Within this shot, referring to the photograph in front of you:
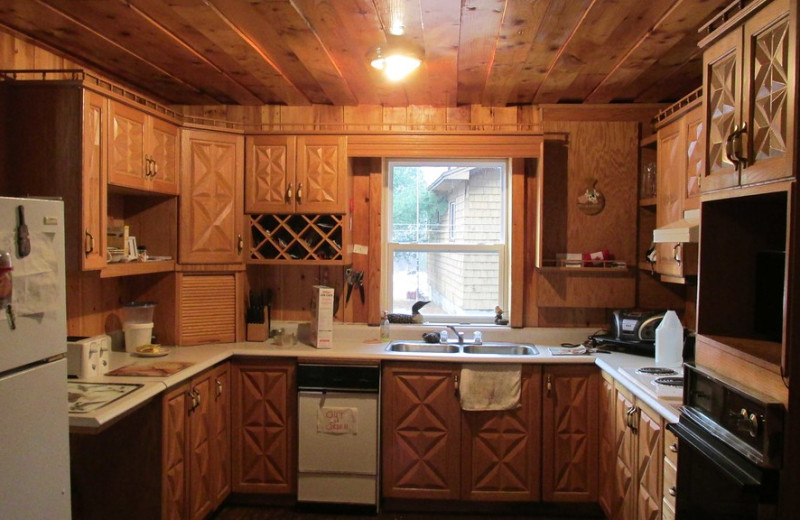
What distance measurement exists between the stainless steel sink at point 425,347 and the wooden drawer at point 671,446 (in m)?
1.45

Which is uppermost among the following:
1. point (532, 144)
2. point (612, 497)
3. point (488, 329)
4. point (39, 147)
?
point (532, 144)

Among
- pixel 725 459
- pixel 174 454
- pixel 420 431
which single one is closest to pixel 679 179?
pixel 725 459

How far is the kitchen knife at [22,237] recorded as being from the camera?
1.47 m

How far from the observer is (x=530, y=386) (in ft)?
9.88

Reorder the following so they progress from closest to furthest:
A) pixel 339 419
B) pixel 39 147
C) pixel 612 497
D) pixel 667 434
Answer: pixel 667 434 → pixel 39 147 → pixel 612 497 → pixel 339 419

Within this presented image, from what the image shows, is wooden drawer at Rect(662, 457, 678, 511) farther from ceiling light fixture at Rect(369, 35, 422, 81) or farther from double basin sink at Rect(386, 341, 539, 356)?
ceiling light fixture at Rect(369, 35, 422, 81)

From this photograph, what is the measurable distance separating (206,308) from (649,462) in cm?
257

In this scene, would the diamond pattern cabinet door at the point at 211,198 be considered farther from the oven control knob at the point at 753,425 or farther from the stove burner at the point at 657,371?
the oven control knob at the point at 753,425

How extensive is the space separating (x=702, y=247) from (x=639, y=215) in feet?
6.07

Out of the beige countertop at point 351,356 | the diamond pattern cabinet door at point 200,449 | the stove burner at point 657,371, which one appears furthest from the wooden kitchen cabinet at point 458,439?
the diamond pattern cabinet door at point 200,449

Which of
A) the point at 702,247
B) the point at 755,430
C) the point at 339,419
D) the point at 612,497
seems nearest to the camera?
the point at 755,430

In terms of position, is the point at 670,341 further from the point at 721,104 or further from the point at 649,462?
the point at 721,104

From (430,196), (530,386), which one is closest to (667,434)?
(530,386)

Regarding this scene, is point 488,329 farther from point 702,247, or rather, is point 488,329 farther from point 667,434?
point 702,247
